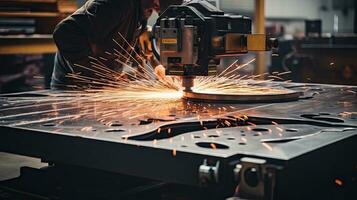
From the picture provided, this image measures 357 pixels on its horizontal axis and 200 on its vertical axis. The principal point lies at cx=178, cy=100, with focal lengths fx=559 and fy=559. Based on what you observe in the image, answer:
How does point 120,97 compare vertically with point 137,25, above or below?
below

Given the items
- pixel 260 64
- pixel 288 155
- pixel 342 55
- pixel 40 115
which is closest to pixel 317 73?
pixel 342 55

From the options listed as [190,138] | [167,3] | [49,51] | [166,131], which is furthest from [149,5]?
[190,138]

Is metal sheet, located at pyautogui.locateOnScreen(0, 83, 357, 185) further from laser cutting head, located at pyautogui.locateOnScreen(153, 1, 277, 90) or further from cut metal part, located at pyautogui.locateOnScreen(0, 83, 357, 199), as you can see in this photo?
laser cutting head, located at pyautogui.locateOnScreen(153, 1, 277, 90)

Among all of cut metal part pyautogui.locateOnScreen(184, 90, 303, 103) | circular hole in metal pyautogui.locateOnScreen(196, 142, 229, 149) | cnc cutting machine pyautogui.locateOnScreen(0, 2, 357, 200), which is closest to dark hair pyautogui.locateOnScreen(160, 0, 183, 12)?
cnc cutting machine pyautogui.locateOnScreen(0, 2, 357, 200)

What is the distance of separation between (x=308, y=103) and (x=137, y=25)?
121 cm

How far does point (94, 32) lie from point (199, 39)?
0.98 metres

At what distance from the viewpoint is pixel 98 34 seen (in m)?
2.79

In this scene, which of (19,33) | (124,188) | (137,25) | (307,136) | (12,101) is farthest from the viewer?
(19,33)

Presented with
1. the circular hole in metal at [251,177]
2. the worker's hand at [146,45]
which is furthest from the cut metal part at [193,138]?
the worker's hand at [146,45]

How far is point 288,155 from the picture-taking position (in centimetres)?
118

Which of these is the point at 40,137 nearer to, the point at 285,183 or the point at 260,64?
the point at 285,183

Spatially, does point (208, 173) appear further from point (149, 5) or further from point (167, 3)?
point (149, 5)

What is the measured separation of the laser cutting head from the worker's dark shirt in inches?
30.2

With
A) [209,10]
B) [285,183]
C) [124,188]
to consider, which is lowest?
[124,188]
